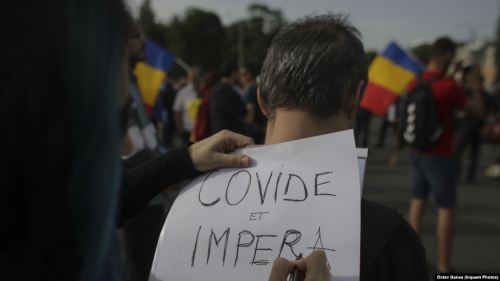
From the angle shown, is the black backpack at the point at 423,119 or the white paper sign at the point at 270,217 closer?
the white paper sign at the point at 270,217

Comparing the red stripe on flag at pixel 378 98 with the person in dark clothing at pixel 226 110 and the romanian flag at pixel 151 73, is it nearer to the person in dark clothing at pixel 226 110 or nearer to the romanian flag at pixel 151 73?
the person in dark clothing at pixel 226 110

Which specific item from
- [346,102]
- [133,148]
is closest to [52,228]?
[346,102]

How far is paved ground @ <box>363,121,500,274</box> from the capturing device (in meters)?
4.11

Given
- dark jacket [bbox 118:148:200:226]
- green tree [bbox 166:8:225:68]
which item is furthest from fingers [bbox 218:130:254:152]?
green tree [bbox 166:8:225:68]

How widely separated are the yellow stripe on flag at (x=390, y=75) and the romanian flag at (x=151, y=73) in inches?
101

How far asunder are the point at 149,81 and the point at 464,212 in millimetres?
3828

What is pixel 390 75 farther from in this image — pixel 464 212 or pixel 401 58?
pixel 464 212

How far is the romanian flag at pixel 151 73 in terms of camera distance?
4.70 meters

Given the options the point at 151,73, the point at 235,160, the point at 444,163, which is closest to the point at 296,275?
the point at 235,160

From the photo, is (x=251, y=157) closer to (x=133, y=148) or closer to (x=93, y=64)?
(x=93, y=64)

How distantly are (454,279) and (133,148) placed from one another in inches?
88.7

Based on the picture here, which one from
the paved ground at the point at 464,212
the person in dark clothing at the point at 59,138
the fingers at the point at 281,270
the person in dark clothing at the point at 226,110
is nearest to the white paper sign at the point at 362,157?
the fingers at the point at 281,270

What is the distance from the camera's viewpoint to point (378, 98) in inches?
236

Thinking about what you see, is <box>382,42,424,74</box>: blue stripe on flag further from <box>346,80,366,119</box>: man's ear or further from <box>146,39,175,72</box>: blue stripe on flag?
<box>346,80,366,119</box>: man's ear
